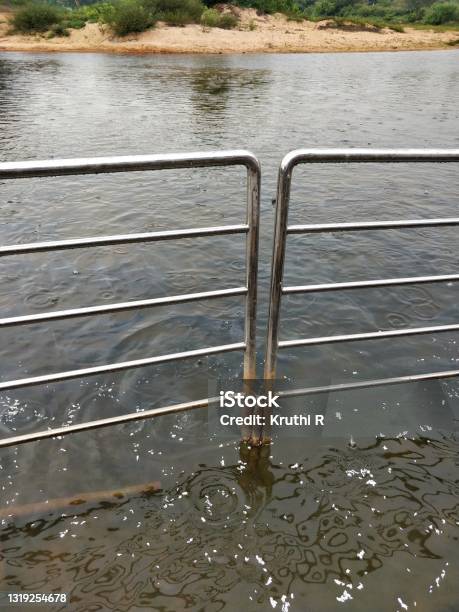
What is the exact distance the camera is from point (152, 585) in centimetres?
210

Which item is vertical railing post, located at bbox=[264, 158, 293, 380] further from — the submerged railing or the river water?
the river water

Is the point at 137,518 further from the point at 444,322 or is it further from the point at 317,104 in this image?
the point at 317,104

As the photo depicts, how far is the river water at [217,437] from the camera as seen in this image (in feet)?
7.08

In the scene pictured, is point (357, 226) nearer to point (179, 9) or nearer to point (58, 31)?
point (58, 31)

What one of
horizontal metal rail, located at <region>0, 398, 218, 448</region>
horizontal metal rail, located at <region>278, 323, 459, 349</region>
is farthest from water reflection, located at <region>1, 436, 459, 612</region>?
horizontal metal rail, located at <region>278, 323, 459, 349</region>

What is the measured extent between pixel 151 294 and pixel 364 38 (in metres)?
52.6

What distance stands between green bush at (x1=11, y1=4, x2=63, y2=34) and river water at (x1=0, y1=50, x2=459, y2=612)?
46285 millimetres

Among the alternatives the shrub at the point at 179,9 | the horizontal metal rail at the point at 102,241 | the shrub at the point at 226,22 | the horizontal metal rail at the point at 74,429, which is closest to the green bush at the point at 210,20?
the shrub at the point at 226,22

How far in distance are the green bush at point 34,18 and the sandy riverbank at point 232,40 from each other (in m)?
1.63

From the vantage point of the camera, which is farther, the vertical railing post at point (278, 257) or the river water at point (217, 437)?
the river water at point (217, 437)

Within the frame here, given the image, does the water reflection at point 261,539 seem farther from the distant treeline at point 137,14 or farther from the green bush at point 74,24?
the green bush at point 74,24

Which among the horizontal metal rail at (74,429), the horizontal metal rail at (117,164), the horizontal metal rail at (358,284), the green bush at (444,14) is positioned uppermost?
the green bush at (444,14)

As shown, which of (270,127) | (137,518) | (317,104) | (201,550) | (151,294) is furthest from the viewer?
(317,104)

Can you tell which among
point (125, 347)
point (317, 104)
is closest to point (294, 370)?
point (125, 347)
